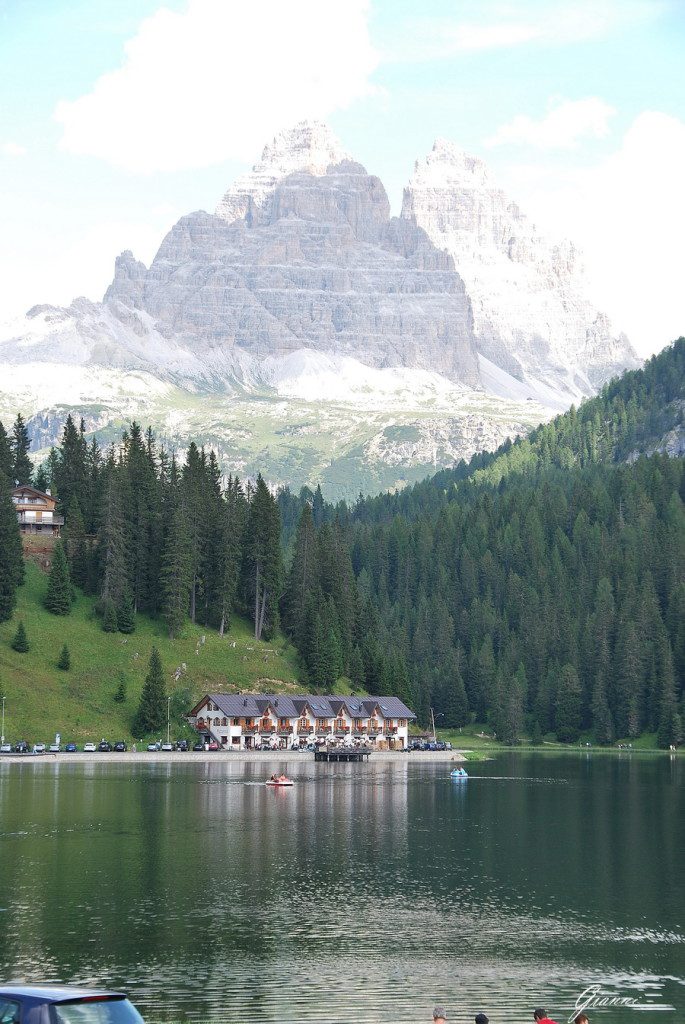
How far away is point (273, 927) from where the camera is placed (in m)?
74.2

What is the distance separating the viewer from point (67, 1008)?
1346 inches

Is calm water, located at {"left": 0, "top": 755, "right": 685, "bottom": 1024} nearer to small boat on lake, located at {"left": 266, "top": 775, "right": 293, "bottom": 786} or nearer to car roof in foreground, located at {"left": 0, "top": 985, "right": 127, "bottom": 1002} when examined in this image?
small boat on lake, located at {"left": 266, "top": 775, "right": 293, "bottom": 786}

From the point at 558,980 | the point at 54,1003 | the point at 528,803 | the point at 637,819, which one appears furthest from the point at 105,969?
the point at 528,803

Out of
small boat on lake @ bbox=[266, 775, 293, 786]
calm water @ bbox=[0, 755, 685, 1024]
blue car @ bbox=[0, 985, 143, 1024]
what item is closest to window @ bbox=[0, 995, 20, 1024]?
blue car @ bbox=[0, 985, 143, 1024]

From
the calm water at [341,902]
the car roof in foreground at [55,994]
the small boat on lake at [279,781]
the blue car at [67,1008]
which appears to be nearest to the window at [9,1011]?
the blue car at [67,1008]

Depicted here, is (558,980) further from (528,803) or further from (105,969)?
(528,803)

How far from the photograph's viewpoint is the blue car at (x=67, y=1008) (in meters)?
34.1

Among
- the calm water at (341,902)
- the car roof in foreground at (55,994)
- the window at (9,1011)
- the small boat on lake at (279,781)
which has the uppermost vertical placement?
the car roof in foreground at (55,994)

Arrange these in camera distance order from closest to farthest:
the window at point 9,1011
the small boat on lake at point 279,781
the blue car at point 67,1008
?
the blue car at point 67,1008 → the window at point 9,1011 → the small boat on lake at point 279,781

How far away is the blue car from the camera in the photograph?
34094 millimetres

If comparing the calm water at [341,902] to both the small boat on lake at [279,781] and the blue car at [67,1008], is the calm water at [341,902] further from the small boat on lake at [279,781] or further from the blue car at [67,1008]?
the blue car at [67,1008]

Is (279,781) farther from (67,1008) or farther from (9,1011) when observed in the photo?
(67,1008)

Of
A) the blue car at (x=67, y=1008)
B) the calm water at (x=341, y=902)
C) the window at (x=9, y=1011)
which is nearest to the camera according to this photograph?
the blue car at (x=67, y=1008)

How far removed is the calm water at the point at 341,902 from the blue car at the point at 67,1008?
2104 cm
